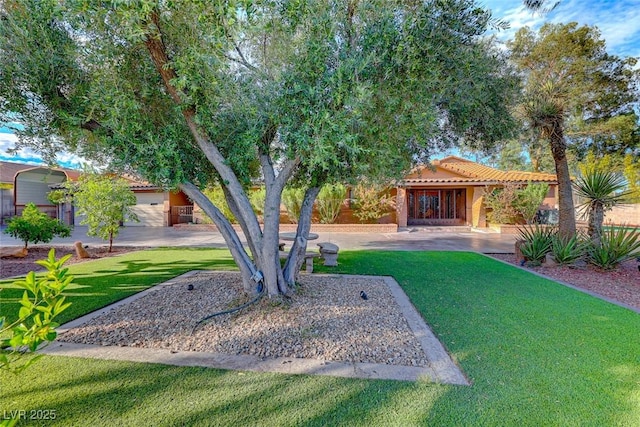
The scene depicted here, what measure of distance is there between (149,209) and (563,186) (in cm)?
2547

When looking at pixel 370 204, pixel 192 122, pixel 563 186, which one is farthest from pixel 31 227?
pixel 563 186

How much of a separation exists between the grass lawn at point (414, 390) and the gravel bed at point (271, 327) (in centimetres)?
52

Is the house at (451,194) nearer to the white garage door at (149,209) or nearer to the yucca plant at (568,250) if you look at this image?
the yucca plant at (568,250)

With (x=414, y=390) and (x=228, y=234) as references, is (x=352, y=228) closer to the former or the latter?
(x=228, y=234)

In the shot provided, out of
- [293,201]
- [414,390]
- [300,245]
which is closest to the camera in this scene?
[414,390]

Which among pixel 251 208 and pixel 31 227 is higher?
pixel 251 208

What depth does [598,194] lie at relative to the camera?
8688 millimetres

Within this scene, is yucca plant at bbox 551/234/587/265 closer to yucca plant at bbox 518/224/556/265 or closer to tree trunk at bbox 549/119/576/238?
yucca plant at bbox 518/224/556/265

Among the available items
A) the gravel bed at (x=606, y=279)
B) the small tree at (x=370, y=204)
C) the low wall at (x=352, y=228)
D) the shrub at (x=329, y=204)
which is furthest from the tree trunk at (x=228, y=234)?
the small tree at (x=370, y=204)

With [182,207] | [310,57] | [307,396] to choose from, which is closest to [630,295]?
[307,396]

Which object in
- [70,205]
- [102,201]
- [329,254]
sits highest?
[70,205]

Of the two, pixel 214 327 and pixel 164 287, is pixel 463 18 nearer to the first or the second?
pixel 214 327

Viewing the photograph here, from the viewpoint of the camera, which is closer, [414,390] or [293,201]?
[414,390]

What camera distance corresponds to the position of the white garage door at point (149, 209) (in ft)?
76.3
